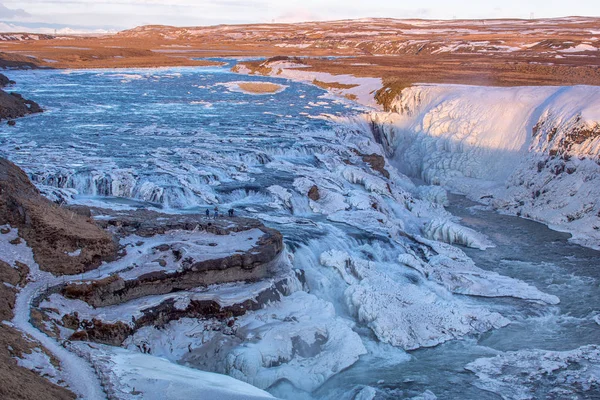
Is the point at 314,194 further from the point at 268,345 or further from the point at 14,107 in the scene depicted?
the point at 14,107

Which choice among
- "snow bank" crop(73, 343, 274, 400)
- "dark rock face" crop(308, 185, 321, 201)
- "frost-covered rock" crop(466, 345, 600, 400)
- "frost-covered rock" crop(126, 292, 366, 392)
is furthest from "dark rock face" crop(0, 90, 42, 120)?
"frost-covered rock" crop(466, 345, 600, 400)

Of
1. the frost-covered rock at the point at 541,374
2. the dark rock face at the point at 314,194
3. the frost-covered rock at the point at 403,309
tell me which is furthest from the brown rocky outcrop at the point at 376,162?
the frost-covered rock at the point at 541,374

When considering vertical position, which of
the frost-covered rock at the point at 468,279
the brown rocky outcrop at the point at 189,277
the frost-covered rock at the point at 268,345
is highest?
the brown rocky outcrop at the point at 189,277

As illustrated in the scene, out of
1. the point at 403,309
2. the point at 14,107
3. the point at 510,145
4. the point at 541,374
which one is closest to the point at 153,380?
the point at 403,309

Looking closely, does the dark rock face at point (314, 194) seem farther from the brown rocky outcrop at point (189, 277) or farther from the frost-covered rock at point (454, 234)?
the brown rocky outcrop at point (189, 277)

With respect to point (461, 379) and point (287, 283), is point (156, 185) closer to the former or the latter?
point (287, 283)

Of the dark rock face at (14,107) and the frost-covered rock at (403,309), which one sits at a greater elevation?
the dark rock face at (14,107)

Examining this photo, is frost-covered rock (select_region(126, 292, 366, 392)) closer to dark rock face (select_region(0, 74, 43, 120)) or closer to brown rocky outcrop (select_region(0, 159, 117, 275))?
brown rocky outcrop (select_region(0, 159, 117, 275))
